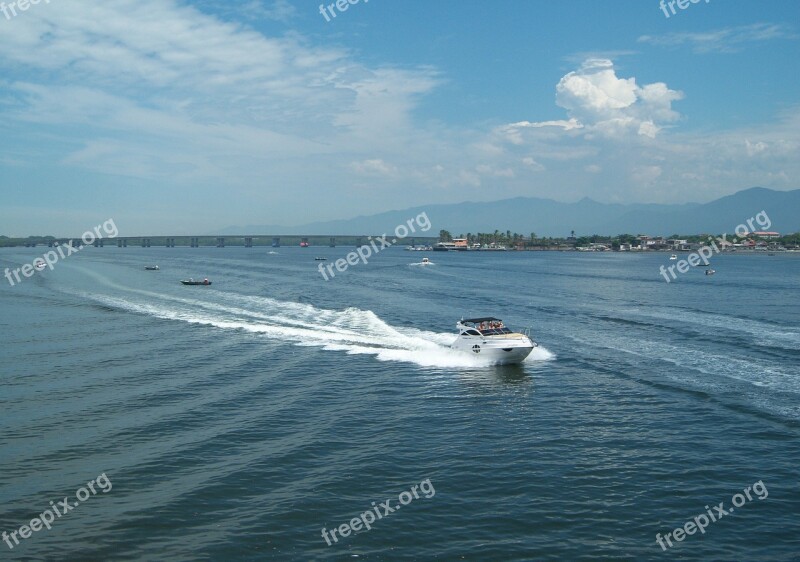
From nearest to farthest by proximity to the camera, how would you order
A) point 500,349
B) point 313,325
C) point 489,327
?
point 500,349 → point 489,327 → point 313,325

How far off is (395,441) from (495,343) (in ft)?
57.3

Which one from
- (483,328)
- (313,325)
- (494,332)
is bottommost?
(313,325)

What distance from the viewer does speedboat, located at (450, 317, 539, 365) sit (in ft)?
146

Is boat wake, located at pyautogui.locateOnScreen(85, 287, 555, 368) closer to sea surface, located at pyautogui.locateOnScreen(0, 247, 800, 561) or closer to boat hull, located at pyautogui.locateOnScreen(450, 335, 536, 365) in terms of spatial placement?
sea surface, located at pyautogui.locateOnScreen(0, 247, 800, 561)

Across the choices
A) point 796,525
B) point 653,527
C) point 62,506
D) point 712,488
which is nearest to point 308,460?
point 62,506

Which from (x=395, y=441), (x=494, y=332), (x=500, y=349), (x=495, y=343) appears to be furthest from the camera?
(x=494, y=332)

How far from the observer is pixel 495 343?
44.9 metres

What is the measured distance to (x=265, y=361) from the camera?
149 feet

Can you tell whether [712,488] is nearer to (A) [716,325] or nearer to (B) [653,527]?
(B) [653,527]

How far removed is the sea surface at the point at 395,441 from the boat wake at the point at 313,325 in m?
0.43

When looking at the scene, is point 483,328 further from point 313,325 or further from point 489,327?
point 313,325

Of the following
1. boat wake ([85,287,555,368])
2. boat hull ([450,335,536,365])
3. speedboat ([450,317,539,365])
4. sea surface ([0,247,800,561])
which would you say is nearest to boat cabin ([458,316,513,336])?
speedboat ([450,317,539,365])

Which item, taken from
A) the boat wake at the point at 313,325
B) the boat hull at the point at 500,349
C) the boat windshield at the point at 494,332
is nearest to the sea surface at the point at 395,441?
the boat wake at the point at 313,325

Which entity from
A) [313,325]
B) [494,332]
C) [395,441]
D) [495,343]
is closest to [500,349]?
[495,343]
